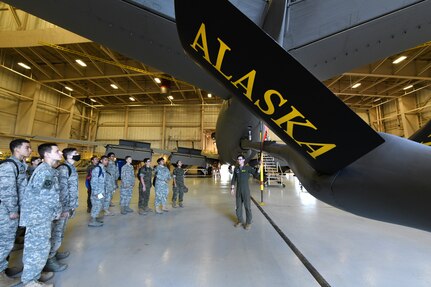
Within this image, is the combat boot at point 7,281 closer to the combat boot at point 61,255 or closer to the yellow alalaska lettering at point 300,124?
the combat boot at point 61,255

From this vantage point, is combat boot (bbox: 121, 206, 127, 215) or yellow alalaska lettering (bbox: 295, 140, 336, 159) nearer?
yellow alalaska lettering (bbox: 295, 140, 336, 159)

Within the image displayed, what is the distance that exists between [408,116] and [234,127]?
947 inches

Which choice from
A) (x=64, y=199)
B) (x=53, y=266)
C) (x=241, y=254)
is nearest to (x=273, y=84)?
(x=241, y=254)

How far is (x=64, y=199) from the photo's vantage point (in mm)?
3369

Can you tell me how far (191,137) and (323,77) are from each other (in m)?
24.2

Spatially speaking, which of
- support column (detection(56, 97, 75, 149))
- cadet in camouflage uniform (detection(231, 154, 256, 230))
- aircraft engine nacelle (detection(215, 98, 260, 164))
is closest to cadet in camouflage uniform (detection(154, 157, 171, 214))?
aircraft engine nacelle (detection(215, 98, 260, 164))

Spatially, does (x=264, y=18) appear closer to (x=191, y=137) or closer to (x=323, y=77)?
(x=323, y=77)

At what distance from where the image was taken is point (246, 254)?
3.42m

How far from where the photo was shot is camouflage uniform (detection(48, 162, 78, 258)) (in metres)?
3.14

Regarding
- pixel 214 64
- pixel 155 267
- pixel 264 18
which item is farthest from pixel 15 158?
pixel 264 18

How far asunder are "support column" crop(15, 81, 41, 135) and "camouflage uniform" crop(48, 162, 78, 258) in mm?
19823

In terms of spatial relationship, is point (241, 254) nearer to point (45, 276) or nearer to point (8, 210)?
point (45, 276)

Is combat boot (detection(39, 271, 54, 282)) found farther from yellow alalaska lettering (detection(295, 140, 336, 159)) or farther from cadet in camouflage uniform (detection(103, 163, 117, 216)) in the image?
yellow alalaska lettering (detection(295, 140, 336, 159))

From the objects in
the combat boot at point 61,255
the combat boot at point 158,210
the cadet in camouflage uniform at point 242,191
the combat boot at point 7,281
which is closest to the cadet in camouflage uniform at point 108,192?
the combat boot at point 158,210
